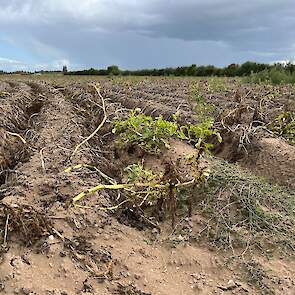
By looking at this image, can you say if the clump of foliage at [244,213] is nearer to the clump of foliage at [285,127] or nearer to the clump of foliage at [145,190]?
the clump of foliage at [145,190]

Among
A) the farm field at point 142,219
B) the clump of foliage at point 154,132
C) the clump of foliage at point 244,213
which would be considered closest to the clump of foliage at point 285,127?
the farm field at point 142,219

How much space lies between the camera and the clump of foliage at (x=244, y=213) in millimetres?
3469

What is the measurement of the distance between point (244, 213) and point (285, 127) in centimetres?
256

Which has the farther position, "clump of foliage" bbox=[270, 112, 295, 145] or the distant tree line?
the distant tree line

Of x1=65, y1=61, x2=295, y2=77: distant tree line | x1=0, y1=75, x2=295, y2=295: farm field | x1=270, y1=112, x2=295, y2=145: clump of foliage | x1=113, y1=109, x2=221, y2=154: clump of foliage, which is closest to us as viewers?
x1=0, y1=75, x2=295, y2=295: farm field

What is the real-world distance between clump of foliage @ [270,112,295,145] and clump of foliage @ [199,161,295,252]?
1.82 metres

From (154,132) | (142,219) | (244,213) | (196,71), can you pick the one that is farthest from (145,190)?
(196,71)

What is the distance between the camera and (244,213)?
3717mm

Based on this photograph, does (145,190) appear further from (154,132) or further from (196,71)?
(196,71)

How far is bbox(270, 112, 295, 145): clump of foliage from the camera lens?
597cm

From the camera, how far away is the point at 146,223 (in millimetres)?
3506

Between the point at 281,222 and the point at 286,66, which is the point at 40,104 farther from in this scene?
the point at 286,66

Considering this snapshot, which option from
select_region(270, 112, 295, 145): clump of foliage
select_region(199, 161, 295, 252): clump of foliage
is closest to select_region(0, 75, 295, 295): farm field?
select_region(199, 161, 295, 252): clump of foliage

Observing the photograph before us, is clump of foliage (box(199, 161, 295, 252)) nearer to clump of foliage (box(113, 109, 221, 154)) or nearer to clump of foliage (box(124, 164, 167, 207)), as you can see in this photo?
clump of foliage (box(124, 164, 167, 207))
